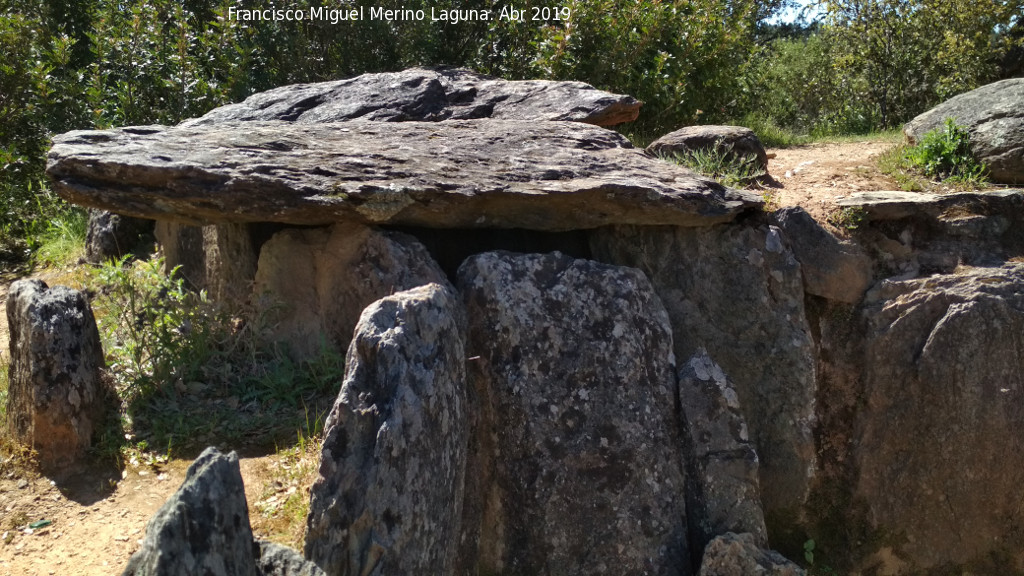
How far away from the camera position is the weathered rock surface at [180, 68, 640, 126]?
20.6ft

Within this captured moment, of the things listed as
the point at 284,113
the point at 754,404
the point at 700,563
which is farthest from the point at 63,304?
the point at 754,404

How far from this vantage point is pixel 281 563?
3094 millimetres

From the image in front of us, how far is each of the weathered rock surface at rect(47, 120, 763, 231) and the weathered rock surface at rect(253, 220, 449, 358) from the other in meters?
0.20

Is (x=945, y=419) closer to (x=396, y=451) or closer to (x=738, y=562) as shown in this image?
(x=738, y=562)

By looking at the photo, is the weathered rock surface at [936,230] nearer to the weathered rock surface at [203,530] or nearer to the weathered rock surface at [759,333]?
the weathered rock surface at [759,333]

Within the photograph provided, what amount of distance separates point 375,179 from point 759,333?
2.38 meters

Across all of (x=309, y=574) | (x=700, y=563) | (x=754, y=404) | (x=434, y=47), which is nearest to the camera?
(x=309, y=574)

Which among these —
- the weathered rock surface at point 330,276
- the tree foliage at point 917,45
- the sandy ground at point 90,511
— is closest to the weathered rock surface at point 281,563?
the sandy ground at point 90,511

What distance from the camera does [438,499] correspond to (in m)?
3.71

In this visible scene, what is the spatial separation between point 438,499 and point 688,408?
1.53 meters

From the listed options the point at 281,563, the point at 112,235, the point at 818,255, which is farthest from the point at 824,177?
the point at 112,235

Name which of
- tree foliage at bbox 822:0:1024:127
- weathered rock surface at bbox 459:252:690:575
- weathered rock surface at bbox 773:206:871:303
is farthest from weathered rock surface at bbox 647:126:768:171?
tree foliage at bbox 822:0:1024:127

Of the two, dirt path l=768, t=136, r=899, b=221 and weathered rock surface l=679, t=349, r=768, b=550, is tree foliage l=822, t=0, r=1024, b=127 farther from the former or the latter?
weathered rock surface l=679, t=349, r=768, b=550

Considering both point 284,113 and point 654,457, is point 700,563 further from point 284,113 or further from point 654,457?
point 284,113
